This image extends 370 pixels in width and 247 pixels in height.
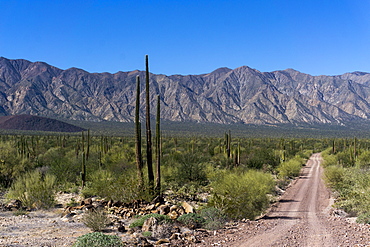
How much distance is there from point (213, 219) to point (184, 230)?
4.88 ft

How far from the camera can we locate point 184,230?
432 inches

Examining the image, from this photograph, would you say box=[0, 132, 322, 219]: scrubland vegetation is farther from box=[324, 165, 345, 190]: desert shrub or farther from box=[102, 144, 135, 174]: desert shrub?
box=[324, 165, 345, 190]: desert shrub

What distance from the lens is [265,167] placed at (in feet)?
104

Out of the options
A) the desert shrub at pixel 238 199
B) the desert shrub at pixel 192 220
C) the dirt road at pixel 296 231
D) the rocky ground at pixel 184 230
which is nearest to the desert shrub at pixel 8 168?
the rocky ground at pixel 184 230

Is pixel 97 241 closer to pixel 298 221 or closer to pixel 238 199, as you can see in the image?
pixel 238 199

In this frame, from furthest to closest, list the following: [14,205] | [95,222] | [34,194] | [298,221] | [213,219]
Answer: [34,194] → [14,205] → [298,221] → [213,219] → [95,222]

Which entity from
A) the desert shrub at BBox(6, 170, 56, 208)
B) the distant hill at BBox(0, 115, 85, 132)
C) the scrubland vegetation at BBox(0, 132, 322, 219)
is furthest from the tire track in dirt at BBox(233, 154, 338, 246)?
the distant hill at BBox(0, 115, 85, 132)

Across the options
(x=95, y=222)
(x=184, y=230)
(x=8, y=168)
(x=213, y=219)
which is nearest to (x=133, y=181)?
(x=95, y=222)

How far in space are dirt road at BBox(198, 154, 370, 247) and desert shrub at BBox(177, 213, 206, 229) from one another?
1.01 m

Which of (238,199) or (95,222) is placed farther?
(238,199)

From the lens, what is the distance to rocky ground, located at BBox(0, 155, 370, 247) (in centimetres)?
982

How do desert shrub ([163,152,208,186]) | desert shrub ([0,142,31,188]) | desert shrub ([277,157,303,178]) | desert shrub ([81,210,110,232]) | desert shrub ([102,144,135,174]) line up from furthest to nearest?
desert shrub ([277,157,303,178])
desert shrub ([102,144,135,174])
desert shrub ([163,152,208,186])
desert shrub ([0,142,31,188])
desert shrub ([81,210,110,232])

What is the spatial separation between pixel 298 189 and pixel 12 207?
59.8 feet

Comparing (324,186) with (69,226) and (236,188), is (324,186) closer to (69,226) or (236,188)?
(236,188)
